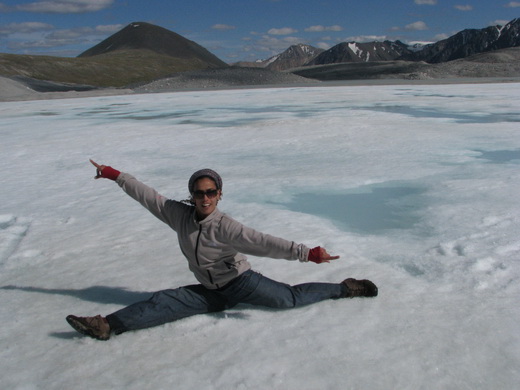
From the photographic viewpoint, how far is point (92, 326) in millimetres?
2551

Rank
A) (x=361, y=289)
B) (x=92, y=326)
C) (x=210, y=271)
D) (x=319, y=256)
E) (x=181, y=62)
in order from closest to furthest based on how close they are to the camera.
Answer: (x=319, y=256) → (x=92, y=326) → (x=210, y=271) → (x=361, y=289) → (x=181, y=62)

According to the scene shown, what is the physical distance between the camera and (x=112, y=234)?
4.35 m

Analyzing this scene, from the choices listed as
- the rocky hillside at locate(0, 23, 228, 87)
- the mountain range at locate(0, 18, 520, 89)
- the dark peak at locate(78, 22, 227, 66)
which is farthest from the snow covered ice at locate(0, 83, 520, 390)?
the dark peak at locate(78, 22, 227, 66)

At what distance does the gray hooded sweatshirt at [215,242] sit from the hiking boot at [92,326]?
0.54 metres

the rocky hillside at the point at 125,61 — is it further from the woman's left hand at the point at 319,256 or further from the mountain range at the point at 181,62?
the woman's left hand at the point at 319,256

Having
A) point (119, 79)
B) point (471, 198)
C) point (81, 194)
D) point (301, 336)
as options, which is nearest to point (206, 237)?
point (301, 336)

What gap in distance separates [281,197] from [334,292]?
99.5 inches

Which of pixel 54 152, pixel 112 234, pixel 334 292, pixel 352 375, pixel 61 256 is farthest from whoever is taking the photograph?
pixel 54 152

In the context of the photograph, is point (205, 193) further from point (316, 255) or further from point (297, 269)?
point (297, 269)

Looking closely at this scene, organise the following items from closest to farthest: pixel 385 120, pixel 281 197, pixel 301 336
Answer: pixel 301 336
pixel 281 197
pixel 385 120

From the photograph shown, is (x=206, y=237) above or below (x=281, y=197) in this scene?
above

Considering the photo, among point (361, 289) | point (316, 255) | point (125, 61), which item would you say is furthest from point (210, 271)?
point (125, 61)

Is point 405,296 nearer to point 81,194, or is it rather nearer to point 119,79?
point 81,194

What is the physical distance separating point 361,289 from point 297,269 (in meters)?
0.60
